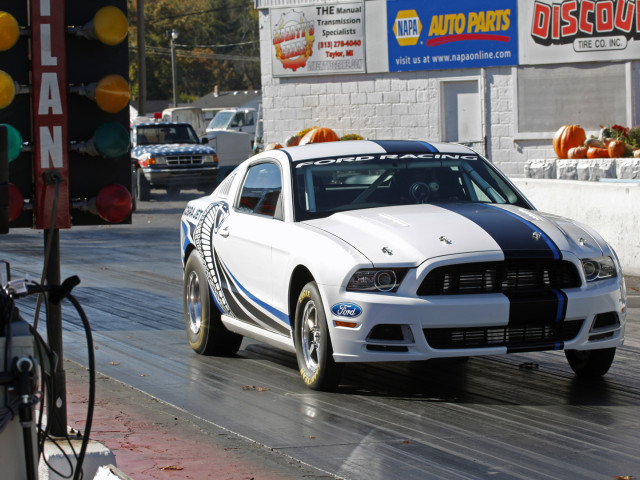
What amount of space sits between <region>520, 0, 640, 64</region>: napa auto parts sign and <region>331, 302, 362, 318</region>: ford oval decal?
19.8 metres

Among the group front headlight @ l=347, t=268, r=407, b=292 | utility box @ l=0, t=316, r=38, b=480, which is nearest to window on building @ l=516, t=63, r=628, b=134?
front headlight @ l=347, t=268, r=407, b=292

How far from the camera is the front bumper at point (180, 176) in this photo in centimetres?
3009

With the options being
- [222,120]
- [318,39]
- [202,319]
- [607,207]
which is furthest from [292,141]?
[222,120]

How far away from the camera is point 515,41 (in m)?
27.1

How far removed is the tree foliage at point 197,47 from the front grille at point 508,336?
3693 inches

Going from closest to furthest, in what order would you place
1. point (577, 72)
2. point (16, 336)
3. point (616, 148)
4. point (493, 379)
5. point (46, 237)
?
point (16, 336), point (46, 237), point (493, 379), point (616, 148), point (577, 72)

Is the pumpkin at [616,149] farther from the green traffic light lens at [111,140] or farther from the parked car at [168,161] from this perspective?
the green traffic light lens at [111,140]

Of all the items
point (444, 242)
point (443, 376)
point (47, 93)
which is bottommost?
point (443, 376)

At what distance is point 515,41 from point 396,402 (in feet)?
66.9

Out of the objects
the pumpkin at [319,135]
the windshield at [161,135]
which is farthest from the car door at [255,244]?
the windshield at [161,135]

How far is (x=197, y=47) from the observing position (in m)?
111

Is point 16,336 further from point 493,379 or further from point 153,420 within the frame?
point 493,379

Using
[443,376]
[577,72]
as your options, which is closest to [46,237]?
[443,376]

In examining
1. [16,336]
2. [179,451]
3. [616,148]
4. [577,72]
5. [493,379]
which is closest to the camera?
[16,336]
